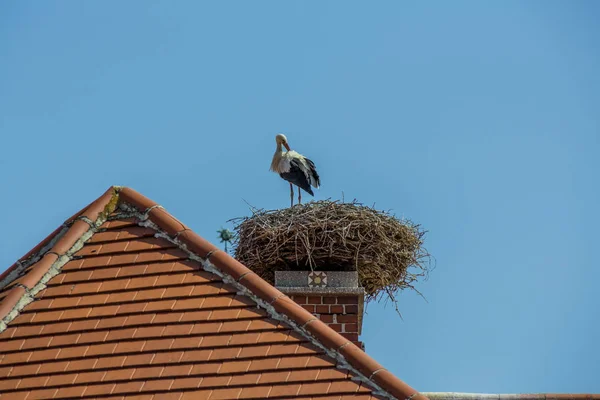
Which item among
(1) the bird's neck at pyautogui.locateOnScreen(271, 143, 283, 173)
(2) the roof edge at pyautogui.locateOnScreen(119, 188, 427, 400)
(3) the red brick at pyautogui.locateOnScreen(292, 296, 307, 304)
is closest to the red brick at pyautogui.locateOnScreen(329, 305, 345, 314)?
(3) the red brick at pyautogui.locateOnScreen(292, 296, 307, 304)

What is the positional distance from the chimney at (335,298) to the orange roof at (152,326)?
1.89 meters

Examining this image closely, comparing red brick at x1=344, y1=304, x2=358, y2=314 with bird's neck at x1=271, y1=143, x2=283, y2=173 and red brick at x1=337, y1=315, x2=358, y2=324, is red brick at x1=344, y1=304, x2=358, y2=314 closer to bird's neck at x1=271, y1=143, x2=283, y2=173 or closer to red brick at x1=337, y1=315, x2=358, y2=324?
red brick at x1=337, y1=315, x2=358, y2=324

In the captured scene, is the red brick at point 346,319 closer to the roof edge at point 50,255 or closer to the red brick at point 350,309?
the red brick at point 350,309

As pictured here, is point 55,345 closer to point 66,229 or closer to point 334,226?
point 66,229

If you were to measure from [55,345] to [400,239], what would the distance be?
5.02m

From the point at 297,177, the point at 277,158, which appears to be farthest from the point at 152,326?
the point at 277,158

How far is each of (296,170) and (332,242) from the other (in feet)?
9.26

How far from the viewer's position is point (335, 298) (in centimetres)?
963

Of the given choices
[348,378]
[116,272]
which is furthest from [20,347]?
[348,378]

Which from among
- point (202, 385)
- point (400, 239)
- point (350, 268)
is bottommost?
point (202, 385)

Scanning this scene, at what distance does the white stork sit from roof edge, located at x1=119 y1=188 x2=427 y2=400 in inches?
206

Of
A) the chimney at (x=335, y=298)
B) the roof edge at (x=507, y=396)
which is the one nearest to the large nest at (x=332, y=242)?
the chimney at (x=335, y=298)

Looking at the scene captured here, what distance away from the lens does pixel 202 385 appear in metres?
6.96

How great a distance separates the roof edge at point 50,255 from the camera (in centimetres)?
775
